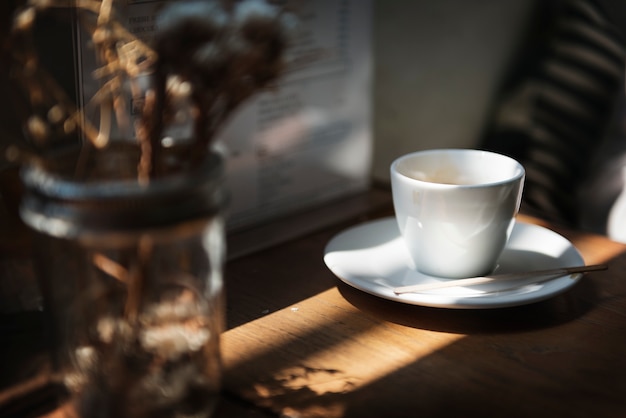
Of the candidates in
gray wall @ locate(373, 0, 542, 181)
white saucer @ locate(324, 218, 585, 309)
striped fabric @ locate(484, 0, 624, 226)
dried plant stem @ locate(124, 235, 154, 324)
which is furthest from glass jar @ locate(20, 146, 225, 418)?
striped fabric @ locate(484, 0, 624, 226)

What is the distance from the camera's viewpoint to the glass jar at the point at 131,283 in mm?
424

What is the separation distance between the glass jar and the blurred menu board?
1.08ft

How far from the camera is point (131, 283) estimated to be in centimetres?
46

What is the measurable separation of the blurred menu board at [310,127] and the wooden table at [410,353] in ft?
0.52

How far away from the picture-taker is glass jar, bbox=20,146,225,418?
0.42 m

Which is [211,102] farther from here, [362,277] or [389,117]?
[389,117]

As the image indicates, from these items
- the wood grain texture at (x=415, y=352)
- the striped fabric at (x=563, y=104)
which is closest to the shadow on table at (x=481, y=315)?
the wood grain texture at (x=415, y=352)

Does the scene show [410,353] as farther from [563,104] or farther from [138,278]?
[563,104]

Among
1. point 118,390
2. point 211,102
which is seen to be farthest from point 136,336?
point 211,102

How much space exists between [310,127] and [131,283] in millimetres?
507

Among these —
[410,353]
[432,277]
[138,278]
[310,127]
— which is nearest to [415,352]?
[410,353]

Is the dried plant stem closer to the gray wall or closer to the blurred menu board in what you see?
the blurred menu board

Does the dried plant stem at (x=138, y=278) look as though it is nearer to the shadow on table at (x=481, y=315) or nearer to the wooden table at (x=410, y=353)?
the wooden table at (x=410, y=353)

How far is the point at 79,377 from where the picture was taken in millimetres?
476
